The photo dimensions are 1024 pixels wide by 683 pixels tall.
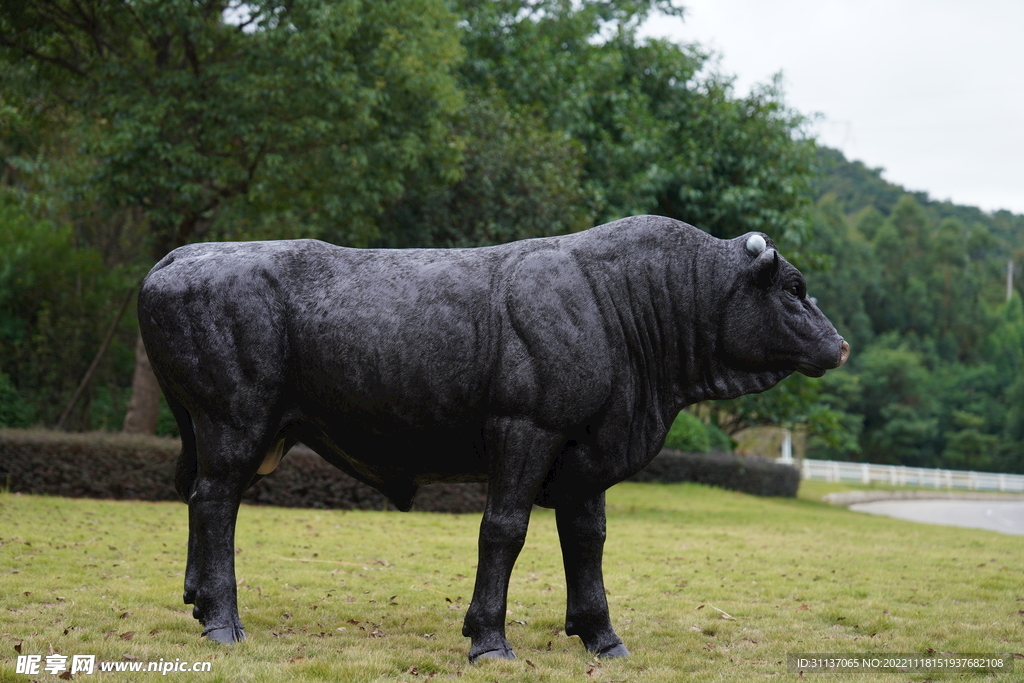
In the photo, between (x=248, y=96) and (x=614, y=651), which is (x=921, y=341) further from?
(x=614, y=651)

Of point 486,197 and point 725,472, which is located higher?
point 486,197

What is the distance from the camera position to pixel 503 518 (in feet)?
15.4

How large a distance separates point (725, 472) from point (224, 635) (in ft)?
55.0

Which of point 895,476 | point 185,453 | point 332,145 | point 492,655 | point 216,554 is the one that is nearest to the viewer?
point 492,655

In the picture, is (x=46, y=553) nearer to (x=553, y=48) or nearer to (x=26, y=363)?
(x=26, y=363)

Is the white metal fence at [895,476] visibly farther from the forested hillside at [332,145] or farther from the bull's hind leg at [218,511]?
the bull's hind leg at [218,511]

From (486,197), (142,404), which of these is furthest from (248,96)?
(142,404)

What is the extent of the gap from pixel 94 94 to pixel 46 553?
837cm

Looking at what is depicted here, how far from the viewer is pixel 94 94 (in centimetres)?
1349

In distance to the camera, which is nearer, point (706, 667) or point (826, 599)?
point (706, 667)

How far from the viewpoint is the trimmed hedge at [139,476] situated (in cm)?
1199

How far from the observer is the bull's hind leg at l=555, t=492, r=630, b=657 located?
5.10 meters

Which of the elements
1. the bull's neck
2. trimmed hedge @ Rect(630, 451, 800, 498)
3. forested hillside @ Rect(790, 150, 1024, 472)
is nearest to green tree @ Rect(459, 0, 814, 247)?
trimmed hedge @ Rect(630, 451, 800, 498)

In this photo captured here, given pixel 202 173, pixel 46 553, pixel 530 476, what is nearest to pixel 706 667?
pixel 530 476
